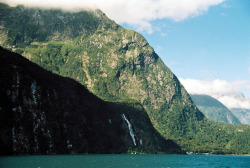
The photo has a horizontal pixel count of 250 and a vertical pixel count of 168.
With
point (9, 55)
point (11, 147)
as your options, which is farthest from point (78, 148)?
point (9, 55)

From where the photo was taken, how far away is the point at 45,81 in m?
174

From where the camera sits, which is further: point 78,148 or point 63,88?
point 63,88

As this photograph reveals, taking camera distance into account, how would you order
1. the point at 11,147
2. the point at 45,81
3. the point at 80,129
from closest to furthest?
1. the point at 11,147
2. the point at 45,81
3. the point at 80,129

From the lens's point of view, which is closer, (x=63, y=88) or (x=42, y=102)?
(x=42, y=102)

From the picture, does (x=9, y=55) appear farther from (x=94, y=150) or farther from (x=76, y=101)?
(x=94, y=150)

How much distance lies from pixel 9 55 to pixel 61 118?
48.9 meters

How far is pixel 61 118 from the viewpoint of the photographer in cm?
17462

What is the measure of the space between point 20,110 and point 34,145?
64.2 feet

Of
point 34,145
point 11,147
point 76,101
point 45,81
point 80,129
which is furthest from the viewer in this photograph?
point 76,101

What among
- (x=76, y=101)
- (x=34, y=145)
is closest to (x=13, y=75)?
(x=34, y=145)

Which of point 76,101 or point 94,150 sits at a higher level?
point 76,101

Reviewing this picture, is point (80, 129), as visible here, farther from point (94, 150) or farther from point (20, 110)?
point (20, 110)

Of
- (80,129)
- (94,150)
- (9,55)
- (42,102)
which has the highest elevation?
(9,55)

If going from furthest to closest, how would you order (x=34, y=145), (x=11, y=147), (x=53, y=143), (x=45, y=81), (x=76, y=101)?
(x=76, y=101), (x=45, y=81), (x=53, y=143), (x=34, y=145), (x=11, y=147)
